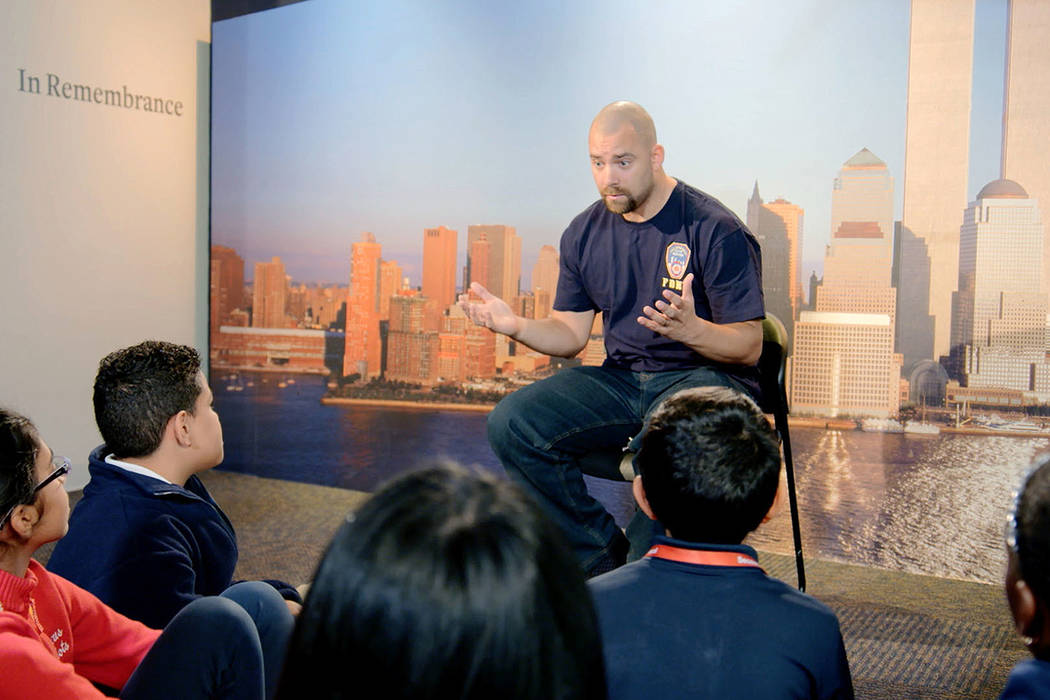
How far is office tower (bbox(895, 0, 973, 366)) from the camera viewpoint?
9.07ft

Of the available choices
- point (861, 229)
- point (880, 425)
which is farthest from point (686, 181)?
point (880, 425)

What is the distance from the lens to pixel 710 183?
3.17 meters

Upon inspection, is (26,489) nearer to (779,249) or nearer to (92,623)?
(92,623)

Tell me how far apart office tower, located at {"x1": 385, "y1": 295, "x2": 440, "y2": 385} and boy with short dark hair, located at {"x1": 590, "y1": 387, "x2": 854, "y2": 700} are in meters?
2.83

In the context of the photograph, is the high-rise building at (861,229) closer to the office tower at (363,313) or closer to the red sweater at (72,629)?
the office tower at (363,313)

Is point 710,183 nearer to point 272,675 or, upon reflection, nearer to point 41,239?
point 272,675

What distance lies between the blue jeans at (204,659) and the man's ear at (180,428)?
1.63 feet

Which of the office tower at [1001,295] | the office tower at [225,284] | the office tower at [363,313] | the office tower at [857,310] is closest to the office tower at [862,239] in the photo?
the office tower at [857,310]

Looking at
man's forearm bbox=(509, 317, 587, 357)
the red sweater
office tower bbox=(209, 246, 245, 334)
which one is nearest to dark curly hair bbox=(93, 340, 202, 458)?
the red sweater

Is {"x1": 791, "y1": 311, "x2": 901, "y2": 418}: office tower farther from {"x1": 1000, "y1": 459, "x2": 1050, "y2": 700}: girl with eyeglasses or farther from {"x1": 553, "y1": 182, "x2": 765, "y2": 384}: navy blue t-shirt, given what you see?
{"x1": 1000, "y1": 459, "x2": 1050, "y2": 700}: girl with eyeglasses

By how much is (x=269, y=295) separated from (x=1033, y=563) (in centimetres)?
384

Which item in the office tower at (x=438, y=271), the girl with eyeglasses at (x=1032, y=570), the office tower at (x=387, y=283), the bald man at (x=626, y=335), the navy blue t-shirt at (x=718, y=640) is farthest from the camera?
the office tower at (x=387, y=283)

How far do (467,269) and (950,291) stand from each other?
187cm

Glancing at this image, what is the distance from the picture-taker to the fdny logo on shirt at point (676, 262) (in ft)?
6.81
